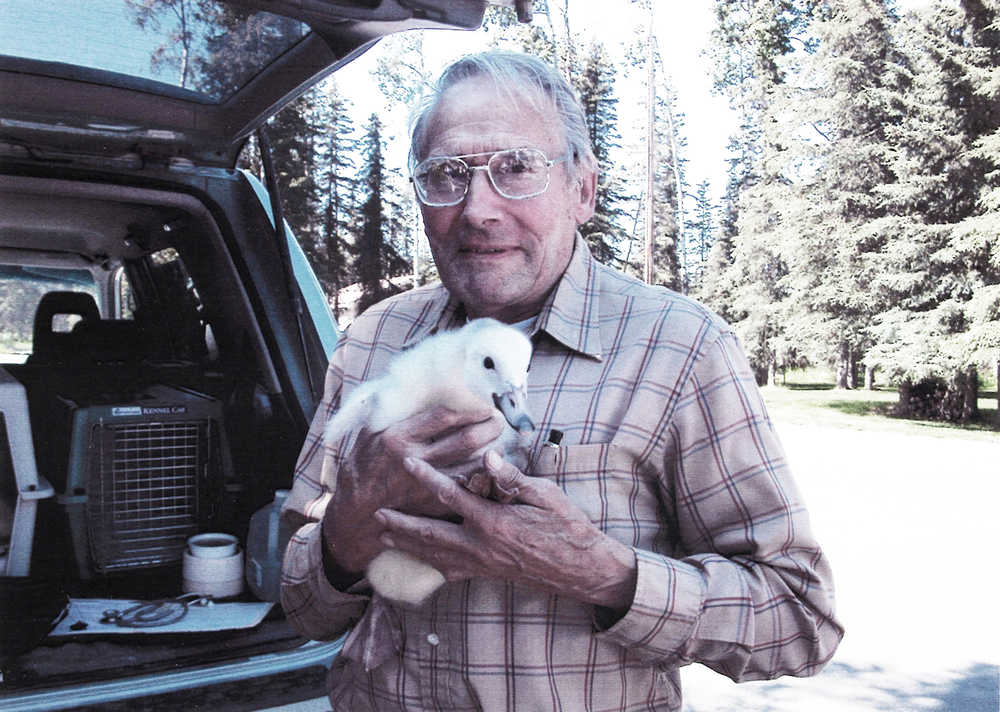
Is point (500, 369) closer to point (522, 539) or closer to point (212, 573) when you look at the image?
point (522, 539)

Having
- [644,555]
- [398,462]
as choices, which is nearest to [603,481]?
[644,555]

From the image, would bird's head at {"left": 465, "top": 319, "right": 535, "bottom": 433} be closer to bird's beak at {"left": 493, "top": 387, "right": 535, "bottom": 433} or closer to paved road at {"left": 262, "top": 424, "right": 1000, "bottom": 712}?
bird's beak at {"left": 493, "top": 387, "right": 535, "bottom": 433}

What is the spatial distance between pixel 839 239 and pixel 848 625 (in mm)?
21639

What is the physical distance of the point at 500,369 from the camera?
165 centimetres

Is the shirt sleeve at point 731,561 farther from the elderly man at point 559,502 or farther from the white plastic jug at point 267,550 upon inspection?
the white plastic jug at point 267,550

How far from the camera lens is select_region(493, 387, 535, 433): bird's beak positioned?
62.0 inches

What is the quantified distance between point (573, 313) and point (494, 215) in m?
0.29

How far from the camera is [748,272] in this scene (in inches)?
1292

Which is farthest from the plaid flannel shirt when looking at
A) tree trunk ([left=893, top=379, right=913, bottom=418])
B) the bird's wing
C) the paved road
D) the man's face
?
tree trunk ([left=893, top=379, right=913, bottom=418])

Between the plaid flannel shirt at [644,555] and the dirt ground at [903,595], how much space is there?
11.8ft

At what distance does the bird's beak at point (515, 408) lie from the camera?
1.57 m

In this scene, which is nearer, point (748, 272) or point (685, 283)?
point (748, 272)

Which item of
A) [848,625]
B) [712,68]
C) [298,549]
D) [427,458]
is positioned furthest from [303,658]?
[712,68]

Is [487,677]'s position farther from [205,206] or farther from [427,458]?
[205,206]
